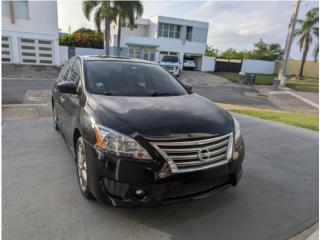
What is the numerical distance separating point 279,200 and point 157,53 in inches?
1129

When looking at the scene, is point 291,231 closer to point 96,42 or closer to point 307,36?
point 96,42

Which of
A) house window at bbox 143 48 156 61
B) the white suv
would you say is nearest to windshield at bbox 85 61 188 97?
the white suv

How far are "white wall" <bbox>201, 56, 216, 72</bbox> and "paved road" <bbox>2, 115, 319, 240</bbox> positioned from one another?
29.8 meters

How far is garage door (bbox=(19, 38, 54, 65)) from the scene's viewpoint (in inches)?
829

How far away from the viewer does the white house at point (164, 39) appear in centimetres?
2909

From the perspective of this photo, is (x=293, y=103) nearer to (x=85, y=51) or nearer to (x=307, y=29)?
(x=85, y=51)

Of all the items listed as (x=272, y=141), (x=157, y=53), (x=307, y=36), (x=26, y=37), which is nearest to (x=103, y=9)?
(x=26, y=37)

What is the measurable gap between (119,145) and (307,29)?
117 ft

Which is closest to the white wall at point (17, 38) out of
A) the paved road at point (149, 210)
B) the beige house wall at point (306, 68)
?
the paved road at point (149, 210)

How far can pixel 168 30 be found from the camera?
31.0 meters

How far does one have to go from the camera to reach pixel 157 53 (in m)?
30.3

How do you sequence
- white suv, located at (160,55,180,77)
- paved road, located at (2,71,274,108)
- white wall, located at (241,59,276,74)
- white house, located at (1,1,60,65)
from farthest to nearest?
white wall, located at (241,59,276,74) < white suv, located at (160,55,180,77) < white house, located at (1,1,60,65) < paved road, located at (2,71,274,108)

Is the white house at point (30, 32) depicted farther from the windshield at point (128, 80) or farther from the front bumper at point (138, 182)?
the front bumper at point (138, 182)

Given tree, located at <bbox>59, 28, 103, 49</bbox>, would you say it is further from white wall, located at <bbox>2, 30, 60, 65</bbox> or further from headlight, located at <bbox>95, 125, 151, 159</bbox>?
headlight, located at <bbox>95, 125, 151, 159</bbox>
